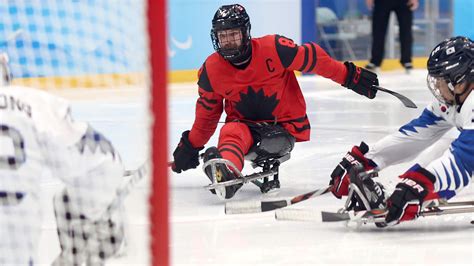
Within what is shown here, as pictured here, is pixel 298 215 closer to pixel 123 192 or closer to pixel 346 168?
pixel 346 168

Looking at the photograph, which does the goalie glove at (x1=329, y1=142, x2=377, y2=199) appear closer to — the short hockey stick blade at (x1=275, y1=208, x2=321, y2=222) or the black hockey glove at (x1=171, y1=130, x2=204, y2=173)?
the short hockey stick blade at (x1=275, y1=208, x2=321, y2=222)

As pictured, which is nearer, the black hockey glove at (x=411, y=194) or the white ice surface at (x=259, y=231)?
the white ice surface at (x=259, y=231)

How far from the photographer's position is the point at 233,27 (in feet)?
12.3

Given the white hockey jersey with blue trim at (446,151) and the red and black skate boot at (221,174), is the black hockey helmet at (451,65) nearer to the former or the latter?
the white hockey jersey with blue trim at (446,151)

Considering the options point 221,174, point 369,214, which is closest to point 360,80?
point 221,174

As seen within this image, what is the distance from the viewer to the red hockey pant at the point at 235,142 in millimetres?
3668

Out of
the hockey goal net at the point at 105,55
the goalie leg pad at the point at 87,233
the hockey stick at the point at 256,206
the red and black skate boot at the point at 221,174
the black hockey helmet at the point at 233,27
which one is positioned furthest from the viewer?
the black hockey helmet at the point at 233,27

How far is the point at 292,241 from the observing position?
10.1 feet

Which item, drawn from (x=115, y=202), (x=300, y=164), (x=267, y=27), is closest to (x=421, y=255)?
(x=115, y=202)

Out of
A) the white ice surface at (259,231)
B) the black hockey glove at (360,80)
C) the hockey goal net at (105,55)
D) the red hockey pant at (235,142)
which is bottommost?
the white ice surface at (259,231)

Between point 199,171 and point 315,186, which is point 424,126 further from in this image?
point 199,171

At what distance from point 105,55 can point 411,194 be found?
1.13 meters

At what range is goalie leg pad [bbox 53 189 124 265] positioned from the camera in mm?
2230

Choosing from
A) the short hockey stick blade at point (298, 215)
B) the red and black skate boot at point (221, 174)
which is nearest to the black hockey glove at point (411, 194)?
the short hockey stick blade at point (298, 215)
